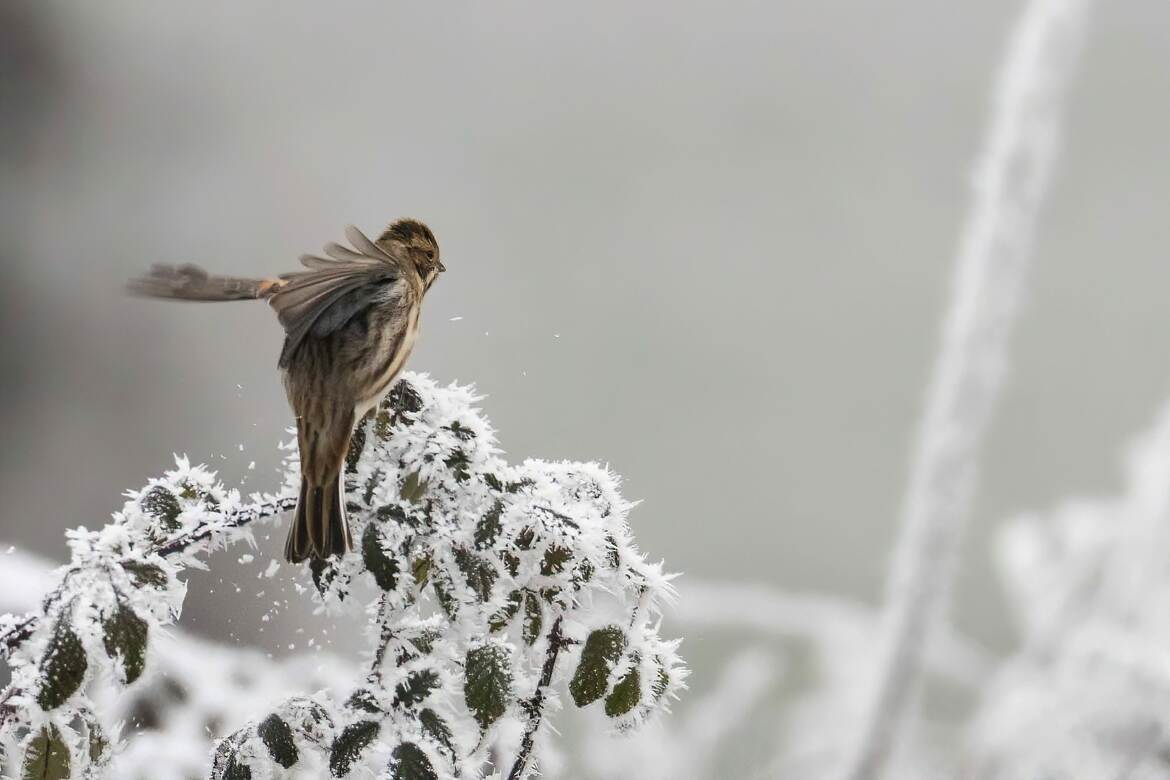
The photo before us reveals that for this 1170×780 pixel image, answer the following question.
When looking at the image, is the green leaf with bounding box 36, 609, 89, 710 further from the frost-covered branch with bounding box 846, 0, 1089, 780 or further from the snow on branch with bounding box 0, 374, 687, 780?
the frost-covered branch with bounding box 846, 0, 1089, 780

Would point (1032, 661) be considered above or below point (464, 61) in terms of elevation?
below

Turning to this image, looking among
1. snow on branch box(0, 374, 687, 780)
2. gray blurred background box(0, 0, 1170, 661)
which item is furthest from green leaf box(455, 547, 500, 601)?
gray blurred background box(0, 0, 1170, 661)

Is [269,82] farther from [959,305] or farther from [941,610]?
[941,610]

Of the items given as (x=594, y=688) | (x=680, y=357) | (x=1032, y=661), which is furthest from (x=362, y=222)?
(x=594, y=688)

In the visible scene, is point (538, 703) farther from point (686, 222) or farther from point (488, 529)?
point (686, 222)

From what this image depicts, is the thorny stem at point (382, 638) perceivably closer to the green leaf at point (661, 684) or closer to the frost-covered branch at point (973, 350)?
the green leaf at point (661, 684)

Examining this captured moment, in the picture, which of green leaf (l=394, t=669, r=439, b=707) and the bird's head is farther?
the bird's head

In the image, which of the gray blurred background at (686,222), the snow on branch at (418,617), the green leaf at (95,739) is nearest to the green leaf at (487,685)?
the snow on branch at (418,617)

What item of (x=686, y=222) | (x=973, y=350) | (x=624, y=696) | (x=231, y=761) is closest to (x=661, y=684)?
(x=624, y=696)
